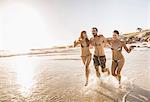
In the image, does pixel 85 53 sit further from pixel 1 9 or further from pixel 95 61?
pixel 1 9

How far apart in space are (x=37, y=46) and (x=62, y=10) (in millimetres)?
1247

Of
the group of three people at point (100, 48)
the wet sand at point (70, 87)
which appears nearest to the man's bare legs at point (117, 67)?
the group of three people at point (100, 48)

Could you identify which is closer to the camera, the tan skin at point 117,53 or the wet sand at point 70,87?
the wet sand at point 70,87

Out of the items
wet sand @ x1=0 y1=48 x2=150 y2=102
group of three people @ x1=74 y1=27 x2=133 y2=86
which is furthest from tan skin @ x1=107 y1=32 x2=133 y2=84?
wet sand @ x1=0 y1=48 x2=150 y2=102

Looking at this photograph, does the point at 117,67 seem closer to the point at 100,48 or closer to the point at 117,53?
the point at 117,53

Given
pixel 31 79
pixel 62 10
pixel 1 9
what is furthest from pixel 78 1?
pixel 31 79

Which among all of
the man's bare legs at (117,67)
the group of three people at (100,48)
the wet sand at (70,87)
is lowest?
the wet sand at (70,87)

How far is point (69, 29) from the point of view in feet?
28.7

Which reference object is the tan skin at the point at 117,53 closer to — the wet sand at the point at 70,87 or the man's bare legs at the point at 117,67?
the man's bare legs at the point at 117,67

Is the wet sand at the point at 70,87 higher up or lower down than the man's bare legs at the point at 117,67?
lower down

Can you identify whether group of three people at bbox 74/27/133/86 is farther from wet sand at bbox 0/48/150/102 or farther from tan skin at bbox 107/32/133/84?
wet sand at bbox 0/48/150/102

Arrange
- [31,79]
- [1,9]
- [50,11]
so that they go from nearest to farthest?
Answer: [31,79]
[1,9]
[50,11]

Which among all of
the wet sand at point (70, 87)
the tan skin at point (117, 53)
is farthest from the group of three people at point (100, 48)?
the wet sand at point (70, 87)

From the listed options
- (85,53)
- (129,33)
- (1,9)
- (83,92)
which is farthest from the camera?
(129,33)
